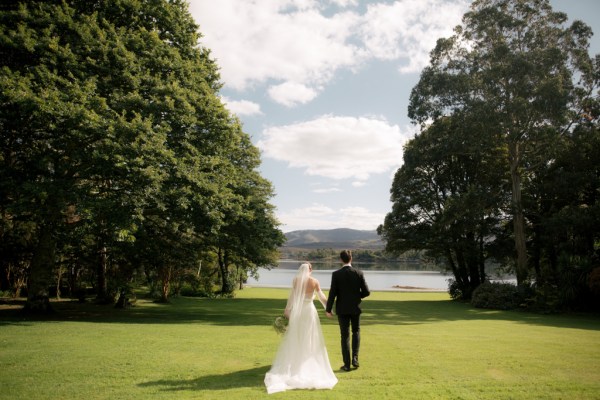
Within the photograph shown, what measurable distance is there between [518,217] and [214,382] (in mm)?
26471

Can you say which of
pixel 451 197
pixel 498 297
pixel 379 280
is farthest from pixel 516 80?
pixel 379 280

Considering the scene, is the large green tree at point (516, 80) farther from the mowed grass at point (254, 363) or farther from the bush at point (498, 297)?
the mowed grass at point (254, 363)

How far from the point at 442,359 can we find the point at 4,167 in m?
16.3

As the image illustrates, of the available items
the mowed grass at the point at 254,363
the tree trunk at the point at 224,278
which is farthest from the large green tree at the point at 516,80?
the tree trunk at the point at 224,278

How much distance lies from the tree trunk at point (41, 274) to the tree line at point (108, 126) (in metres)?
0.04

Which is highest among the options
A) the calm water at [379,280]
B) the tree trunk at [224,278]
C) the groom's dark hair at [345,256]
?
the groom's dark hair at [345,256]

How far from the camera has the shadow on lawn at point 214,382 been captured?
6652 mm

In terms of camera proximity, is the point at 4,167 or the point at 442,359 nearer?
the point at 442,359

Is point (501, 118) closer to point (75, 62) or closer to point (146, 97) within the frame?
point (146, 97)

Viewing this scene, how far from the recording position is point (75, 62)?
14.3 m

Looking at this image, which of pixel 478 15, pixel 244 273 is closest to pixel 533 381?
pixel 478 15

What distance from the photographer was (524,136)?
A: 27203mm

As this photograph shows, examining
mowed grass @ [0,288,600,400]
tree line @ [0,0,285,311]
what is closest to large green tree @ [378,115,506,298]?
mowed grass @ [0,288,600,400]

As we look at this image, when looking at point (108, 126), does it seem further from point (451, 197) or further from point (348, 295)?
point (451, 197)
